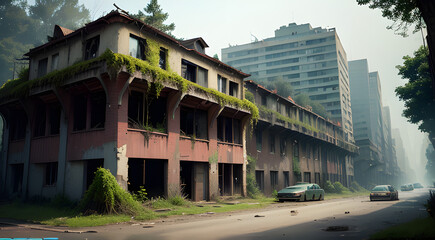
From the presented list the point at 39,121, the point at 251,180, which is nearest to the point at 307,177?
the point at 251,180

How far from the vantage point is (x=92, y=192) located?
49.6ft

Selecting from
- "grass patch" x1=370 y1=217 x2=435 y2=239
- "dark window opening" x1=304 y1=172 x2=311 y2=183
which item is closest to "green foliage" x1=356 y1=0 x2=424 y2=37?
"grass patch" x1=370 y1=217 x2=435 y2=239

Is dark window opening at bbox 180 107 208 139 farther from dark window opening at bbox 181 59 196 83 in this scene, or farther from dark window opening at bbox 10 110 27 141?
dark window opening at bbox 10 110 27 141

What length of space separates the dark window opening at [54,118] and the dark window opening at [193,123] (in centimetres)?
828

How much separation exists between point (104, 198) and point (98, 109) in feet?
22.1

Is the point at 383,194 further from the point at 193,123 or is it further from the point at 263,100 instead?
the point at 193,123

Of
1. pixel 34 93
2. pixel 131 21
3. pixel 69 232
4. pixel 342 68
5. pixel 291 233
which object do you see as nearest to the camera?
pixel 291 233

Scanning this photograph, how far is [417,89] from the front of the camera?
34594 millimetres

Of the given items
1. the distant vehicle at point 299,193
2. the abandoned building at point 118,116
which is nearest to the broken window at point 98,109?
the abandoned building at point 118,116

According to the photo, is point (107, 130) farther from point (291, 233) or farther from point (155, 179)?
point (291, 233)

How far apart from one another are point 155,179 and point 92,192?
669 centimetres

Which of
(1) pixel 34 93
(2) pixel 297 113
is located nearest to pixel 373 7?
(1) pixel 34 93

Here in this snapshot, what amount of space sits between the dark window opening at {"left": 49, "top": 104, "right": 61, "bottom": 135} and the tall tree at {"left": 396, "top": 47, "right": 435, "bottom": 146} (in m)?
33.4

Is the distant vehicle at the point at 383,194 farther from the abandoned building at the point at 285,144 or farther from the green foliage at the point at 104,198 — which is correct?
the green foliage at the point at 104,198
